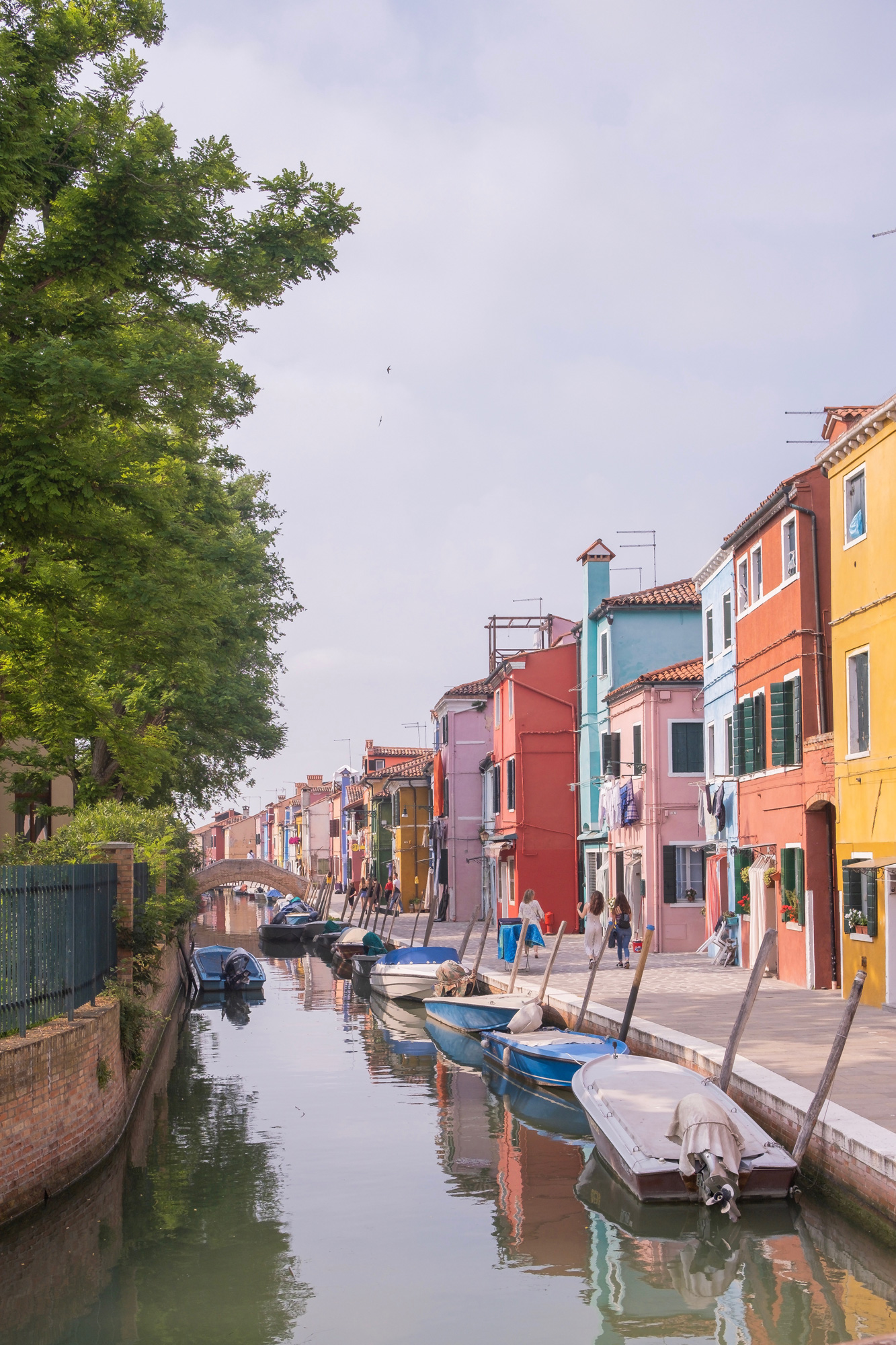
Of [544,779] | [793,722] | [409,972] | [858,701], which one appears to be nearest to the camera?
[858,701]

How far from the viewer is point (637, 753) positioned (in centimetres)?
3306

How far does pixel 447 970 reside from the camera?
25250mm

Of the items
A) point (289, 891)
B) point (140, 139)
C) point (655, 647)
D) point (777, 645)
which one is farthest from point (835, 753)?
point (289, 891)

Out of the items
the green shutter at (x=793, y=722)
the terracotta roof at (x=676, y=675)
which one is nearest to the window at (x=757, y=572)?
the green shutter at (x=793, y=722)

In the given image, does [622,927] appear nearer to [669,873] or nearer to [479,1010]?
[669,873]

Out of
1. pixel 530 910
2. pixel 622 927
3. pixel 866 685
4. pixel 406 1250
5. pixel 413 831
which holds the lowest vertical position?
pixel 406 1250

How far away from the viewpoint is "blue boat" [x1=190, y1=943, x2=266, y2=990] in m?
34.2

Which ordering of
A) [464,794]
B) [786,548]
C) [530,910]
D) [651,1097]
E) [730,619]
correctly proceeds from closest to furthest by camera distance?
[651,1097] < [786,548] < [730,619] < [530,910] < [464,794]

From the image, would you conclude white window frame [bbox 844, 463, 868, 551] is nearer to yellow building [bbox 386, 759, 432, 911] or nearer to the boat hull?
the boat hull

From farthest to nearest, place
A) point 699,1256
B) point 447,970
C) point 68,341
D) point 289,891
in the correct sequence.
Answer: point 289,891 → point 447,970 → point 68,341 → point 699,1256

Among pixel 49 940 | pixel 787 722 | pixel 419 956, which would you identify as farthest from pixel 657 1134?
pixel 419 956

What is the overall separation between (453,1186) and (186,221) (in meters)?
9.59

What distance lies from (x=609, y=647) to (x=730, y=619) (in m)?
9.54

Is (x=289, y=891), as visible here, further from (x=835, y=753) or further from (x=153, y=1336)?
(x=153, y=1336)
